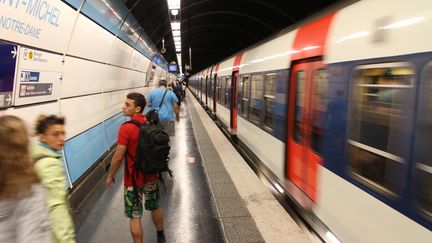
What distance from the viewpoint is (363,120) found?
10.1 ft

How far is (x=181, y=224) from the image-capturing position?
14.6 ft

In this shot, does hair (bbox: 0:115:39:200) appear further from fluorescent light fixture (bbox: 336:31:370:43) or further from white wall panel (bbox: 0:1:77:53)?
fluorescent light fixture (bbox: 336:31:370:43)

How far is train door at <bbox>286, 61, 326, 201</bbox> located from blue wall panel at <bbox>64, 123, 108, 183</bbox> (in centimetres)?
296

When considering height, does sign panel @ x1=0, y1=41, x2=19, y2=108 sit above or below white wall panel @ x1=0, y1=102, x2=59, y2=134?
above

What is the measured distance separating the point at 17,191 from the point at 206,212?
11.3 feet

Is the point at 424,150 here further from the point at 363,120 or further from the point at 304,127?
the point at 304,127

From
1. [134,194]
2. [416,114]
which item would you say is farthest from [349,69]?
[134,194]

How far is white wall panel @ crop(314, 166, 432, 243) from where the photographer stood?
97.9 inches

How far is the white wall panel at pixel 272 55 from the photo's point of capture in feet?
17.7

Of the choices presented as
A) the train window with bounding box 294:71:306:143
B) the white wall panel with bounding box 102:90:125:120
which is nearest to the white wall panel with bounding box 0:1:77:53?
the white wall panel with bounding box 102:90:125:120

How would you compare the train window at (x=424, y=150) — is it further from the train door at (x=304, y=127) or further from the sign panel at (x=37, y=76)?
the sign panel at (x=37, y=76)

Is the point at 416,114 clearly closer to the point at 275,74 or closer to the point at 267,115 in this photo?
the point at 275,74

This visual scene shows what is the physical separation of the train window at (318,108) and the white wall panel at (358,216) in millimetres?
316

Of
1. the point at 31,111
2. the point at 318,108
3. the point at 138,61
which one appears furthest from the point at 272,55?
the point at 138,61
